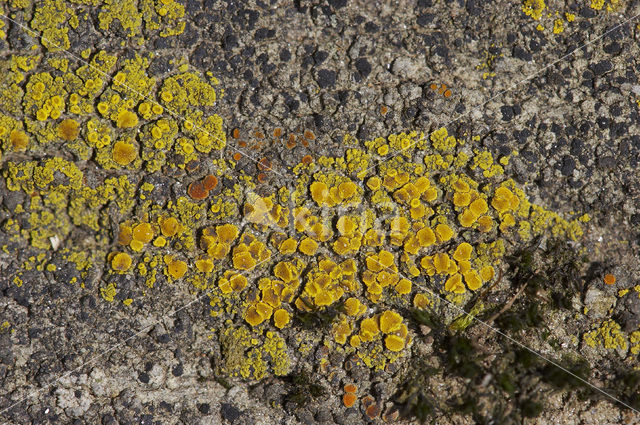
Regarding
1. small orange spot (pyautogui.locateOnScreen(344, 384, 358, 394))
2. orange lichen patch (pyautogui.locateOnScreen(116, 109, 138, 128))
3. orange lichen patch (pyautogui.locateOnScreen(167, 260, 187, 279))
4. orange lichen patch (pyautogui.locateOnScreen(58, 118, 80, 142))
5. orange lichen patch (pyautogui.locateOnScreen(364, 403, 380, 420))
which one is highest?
orange lichen patch (pyautogui.locateOnScreen(116, 109, 138, 128))

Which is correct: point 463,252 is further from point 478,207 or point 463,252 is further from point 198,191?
point 198,191

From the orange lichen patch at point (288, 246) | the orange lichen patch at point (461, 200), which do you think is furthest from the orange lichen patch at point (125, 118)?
the orange lichen patch at point (461, 200)

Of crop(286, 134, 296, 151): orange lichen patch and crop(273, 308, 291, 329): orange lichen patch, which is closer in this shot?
crop(273, 308, 291, 329): orange lichen patch

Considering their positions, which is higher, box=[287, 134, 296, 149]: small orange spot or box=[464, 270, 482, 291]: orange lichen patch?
box=[287, 134, 296, 149]: small orange spot

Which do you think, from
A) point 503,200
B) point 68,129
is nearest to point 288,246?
point 503,200

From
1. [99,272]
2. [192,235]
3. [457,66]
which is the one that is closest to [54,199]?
[99,272]

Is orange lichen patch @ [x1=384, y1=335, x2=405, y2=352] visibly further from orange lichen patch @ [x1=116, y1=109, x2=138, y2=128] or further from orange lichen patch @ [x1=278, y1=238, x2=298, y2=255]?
orange lichen patch @ [x1=116, y1=109, x2=138, y2=128]

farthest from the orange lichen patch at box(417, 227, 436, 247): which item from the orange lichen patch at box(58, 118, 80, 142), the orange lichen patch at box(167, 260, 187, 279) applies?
the orange lichen patch at box(58, 118, 80, 142)
